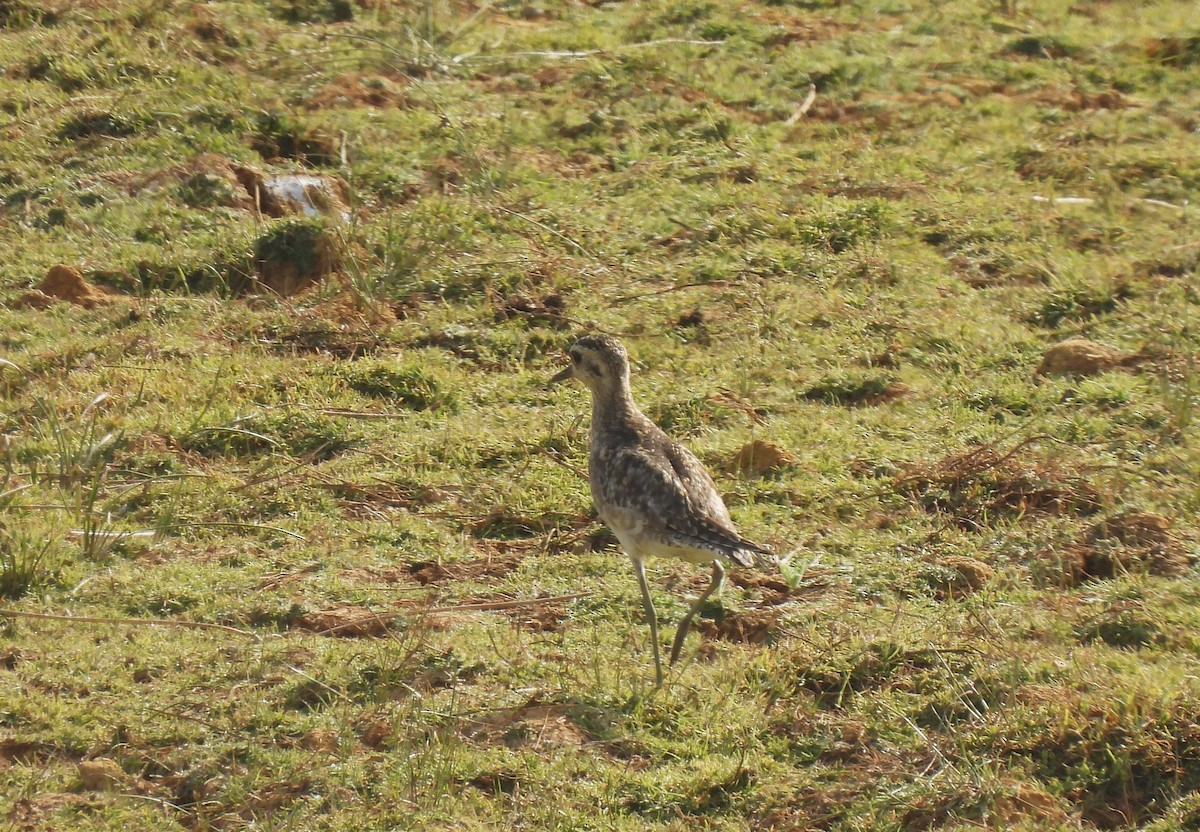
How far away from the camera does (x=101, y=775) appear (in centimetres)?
563

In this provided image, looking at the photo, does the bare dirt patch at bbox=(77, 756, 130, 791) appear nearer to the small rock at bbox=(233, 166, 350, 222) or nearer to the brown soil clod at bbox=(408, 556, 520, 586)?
the brown soil clod at bbox=(408, 556, 520, 586)

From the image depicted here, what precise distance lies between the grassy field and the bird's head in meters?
0.61

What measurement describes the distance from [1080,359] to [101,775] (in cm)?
551

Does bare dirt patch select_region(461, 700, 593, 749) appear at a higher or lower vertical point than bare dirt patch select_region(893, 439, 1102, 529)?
higher

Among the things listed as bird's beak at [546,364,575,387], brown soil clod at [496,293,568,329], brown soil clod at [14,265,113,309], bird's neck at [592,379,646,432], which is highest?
bird's neck at [592,379,646,432]

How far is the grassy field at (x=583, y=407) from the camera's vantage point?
5855 mm

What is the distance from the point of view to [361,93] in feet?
37.6

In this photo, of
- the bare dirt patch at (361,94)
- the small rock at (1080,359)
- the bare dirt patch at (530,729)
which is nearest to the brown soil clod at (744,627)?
the bare dirt patch at (530,729)

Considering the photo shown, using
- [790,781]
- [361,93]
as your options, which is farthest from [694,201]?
[790,781]

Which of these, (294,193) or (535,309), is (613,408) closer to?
(535,309)

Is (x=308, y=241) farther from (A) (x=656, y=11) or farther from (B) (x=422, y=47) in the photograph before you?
(A) (x=656, y=11)

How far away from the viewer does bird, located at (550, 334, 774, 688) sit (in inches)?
250

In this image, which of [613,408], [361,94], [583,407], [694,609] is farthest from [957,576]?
[361,94]

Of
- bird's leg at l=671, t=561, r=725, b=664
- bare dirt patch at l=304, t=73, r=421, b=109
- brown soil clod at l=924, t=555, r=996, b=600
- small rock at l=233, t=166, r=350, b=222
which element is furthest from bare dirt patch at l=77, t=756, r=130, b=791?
bare dirt patch at l=304, t=73, r=421, b=109
